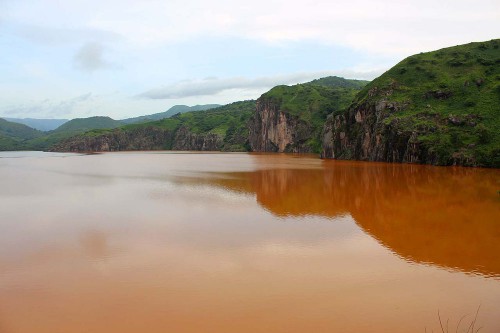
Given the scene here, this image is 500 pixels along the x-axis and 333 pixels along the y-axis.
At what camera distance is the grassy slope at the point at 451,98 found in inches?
3142

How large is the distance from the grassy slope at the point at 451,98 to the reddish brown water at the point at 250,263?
37.7 meters

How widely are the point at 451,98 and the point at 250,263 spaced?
8704 cm

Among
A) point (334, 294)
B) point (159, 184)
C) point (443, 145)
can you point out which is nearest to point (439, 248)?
point (334, 294)

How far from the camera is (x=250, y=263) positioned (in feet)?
76.0

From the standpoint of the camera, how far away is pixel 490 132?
78125 mm

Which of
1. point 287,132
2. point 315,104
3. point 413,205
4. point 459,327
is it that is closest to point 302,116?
point 315,104

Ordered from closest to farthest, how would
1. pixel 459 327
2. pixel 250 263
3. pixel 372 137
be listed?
pixel 459 327 < pixel 250 263 < pixel 372 137

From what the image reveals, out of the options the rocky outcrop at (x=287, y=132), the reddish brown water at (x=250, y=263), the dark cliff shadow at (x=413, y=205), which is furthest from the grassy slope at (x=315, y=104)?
the reddish brown water at (x=250, y=263)

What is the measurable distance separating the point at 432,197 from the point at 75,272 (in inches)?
1519

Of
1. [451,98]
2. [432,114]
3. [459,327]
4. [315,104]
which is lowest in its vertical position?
[459,327]

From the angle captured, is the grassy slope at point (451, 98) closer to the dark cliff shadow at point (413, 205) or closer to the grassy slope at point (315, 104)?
the dark cliff shadow at point (413, 205)

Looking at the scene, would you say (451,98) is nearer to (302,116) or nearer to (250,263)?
(250,263)

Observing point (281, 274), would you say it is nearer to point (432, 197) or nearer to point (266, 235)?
point (266, 235)

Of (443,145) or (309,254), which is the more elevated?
(443,145)
